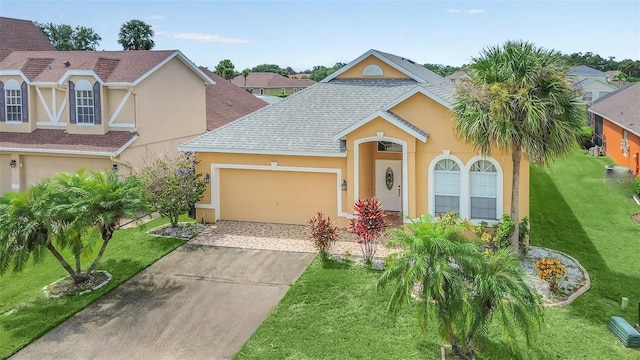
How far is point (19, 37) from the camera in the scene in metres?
30.3

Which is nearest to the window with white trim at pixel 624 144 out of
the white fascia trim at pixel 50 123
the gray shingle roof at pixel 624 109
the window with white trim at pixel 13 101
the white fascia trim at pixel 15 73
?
the gray shingle roof at pixel 624 109

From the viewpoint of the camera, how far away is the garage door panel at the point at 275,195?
19672 mm

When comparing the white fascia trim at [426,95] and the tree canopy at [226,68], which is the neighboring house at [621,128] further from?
the tree canopy at [226,68]

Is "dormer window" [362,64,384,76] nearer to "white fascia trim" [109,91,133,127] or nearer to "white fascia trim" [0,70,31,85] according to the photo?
"white fascia trim" [109,91,133,127]

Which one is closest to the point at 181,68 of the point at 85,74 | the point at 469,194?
the point at 85,74

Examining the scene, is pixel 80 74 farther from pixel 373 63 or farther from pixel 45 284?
pixel 373 63

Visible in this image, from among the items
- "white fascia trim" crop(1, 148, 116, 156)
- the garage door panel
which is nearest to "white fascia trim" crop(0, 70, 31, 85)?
"white fascia trim" crop(1, 148, 116, 156)

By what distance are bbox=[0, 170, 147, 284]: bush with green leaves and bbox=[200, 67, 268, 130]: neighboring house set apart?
17036mm

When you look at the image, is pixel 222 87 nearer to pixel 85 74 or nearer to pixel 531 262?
pixel 85 74

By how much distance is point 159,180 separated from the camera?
61.5ft

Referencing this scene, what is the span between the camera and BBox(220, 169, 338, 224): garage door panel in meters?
19.7

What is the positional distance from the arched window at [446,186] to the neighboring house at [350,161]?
0.11 ft

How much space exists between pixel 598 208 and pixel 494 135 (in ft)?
37.6

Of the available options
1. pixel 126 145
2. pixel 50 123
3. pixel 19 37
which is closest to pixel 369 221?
pixel 126 145
